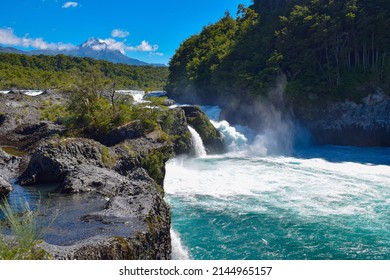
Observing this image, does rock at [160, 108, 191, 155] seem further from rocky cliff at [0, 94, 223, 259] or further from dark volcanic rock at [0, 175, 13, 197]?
dark volcanic rock at [0, 175, 13, 197]

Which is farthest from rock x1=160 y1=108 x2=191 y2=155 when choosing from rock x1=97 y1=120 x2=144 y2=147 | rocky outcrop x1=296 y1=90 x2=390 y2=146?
rocky outcrop x1=296 y1=90 x2=390 y2=146

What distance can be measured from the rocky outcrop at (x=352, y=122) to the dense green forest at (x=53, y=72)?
3403 cm

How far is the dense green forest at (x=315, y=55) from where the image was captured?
113 feet

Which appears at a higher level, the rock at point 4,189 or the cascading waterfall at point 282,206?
the rock at point 4,189

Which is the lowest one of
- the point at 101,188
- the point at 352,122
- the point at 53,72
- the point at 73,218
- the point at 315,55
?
the point at 73,218

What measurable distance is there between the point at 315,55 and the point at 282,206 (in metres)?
27.7

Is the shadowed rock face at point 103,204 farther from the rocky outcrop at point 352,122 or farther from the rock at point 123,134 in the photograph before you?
the rocky outcrop at point 352,122

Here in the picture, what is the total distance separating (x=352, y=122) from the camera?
34.6 metres

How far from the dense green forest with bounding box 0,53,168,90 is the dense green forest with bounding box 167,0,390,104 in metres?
22.9

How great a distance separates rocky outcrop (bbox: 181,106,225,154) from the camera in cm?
3161

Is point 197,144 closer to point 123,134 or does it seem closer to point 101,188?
point 123,134

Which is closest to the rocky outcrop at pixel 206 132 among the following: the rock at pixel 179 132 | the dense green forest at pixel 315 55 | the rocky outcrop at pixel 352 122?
the rock at pixel 179 132

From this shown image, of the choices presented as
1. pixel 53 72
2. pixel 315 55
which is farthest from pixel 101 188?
pixel 53 72
